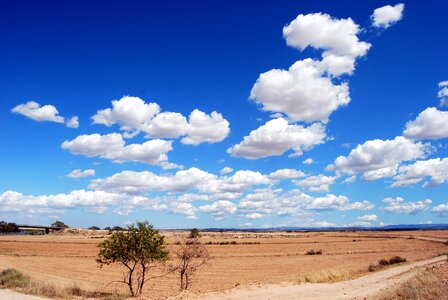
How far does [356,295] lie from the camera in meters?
24.1

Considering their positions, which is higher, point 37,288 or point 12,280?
point 12,280

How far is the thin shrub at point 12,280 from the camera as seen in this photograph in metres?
26.4

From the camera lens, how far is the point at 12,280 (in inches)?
1072

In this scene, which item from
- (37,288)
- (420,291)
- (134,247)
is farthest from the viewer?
(134,247)

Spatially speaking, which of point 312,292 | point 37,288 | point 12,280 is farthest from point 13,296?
point 312,292

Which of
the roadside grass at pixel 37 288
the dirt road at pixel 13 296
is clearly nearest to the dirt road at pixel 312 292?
the roadside grass at pixel 37 288

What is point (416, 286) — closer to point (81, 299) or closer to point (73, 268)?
point (81, 299)

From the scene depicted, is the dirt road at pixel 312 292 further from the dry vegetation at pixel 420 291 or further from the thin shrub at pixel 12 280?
the thin shrub at pixel 12 280


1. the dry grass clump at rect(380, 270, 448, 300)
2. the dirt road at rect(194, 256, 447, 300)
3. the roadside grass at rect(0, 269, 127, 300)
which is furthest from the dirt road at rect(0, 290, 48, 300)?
the dry grass clump at rect(380, 270, 448, 300)

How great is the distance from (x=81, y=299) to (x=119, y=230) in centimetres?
751

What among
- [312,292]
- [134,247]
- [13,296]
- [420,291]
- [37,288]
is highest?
[134,247]

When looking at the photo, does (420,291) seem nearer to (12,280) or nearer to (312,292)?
(312,292)

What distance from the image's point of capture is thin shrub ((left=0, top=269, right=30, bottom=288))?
26.4 metres

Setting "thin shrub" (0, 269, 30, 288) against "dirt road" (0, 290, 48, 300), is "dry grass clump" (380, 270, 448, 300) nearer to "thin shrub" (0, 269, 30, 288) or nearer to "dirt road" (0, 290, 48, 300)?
"dirt road" (0, 290, 48, 300)
